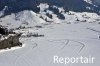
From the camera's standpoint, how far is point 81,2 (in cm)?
18788

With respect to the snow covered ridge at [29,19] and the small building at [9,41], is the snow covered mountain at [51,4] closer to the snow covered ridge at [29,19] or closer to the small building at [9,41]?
the snow covered ridge at [29,19]

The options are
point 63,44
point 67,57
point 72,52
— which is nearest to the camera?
point 67,57

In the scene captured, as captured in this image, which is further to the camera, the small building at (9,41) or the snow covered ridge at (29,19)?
the snow covered ridge at (29,19)

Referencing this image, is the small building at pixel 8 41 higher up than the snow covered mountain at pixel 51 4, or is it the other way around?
the snow covered mountain at pixel 51 4

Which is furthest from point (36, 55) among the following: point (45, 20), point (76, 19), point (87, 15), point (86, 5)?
point (86, 5)

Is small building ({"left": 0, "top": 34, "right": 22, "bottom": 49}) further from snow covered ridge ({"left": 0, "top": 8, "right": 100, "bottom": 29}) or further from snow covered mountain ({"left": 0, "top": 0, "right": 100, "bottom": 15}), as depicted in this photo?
snow covered mountain ({"left": 0, "top": 0, "right": 100, "bottom": 15})

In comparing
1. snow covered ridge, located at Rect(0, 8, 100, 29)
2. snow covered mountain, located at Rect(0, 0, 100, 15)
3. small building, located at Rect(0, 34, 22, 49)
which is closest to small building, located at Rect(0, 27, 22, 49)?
small building, located at Rect(0, 34, 22, 49)

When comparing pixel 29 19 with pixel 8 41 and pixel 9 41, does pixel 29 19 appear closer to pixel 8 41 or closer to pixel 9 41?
pixel 9 41

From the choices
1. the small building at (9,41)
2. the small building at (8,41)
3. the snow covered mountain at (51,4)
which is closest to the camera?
the small building at (9,41)

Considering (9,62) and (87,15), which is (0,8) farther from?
(9,62)

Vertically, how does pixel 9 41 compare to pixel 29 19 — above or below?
above

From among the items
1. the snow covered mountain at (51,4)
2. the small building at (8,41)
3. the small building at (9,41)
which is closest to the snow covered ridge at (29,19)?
the snow covered mountain at (51,4)

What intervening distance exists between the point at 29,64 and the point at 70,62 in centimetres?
643

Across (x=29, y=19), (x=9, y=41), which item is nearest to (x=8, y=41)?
(x=9, y=41)
